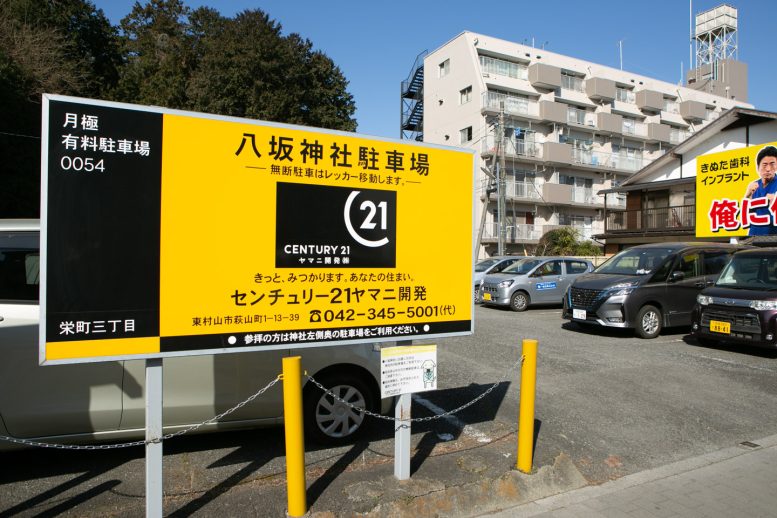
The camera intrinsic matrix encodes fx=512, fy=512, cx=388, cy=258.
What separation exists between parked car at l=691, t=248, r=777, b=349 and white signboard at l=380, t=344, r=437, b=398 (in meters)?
6.77

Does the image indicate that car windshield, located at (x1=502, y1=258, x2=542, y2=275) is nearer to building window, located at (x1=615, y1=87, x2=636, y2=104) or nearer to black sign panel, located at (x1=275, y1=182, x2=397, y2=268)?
black sign panel, located at (x1=275, y1=182, x2=397, y2=268)

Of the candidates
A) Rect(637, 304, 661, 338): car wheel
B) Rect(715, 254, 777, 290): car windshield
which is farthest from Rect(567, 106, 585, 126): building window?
Rect(715, 254, 777, 290): car windshield

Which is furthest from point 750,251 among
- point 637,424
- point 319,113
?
point 319,113

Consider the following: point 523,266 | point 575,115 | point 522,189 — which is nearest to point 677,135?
point 575,115

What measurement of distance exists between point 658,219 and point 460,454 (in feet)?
79.7

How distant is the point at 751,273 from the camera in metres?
8.77

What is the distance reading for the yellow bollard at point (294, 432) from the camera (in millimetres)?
2990

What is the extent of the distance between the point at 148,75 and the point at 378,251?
3137cm

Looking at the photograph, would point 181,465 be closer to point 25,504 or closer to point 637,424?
point 25,504

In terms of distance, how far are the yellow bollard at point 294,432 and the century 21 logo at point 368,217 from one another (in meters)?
0.92

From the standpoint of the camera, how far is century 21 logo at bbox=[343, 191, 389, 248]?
345 centimetres

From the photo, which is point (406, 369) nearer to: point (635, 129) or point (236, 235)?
point (236, 235)

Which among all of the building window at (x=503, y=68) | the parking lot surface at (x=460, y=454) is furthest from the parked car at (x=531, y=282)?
the building window at (x=503, y=68)

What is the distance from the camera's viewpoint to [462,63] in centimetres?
3488
